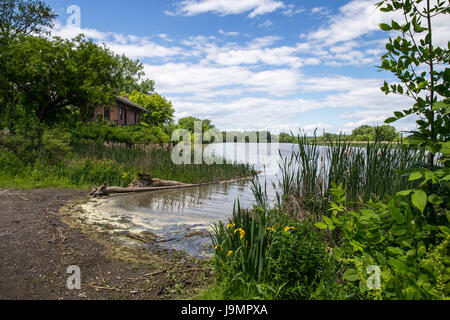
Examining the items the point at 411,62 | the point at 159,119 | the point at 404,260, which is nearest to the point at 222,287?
the point at 404,260

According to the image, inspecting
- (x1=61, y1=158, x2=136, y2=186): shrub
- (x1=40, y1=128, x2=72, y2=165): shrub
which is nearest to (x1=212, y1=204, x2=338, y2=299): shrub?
(x1=61, y1=158, x2=136, y2=186): shrub

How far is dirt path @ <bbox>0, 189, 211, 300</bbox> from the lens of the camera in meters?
3.24

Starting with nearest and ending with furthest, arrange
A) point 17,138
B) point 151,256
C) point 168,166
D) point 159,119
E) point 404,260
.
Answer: point 404,260 < point 151,256 < point 17,138 < point 168,166 < point 159,119

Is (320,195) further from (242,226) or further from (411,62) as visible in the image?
(411,62)

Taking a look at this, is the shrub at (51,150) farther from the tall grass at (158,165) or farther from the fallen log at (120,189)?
the fallen log at (120,189)

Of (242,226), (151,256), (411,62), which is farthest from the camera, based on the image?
(151,256)

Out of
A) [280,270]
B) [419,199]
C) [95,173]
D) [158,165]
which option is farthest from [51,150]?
[419,199]

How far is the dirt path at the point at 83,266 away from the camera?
3236 mm

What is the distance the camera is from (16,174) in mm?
10633

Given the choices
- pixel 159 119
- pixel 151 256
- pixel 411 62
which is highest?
pixel 159 119

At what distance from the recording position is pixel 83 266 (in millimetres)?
3914

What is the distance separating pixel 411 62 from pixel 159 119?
148ft

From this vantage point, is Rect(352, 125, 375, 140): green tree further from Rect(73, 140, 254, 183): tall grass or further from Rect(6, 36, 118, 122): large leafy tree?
Rect(6, 36, 118, 122): large leafy tree
